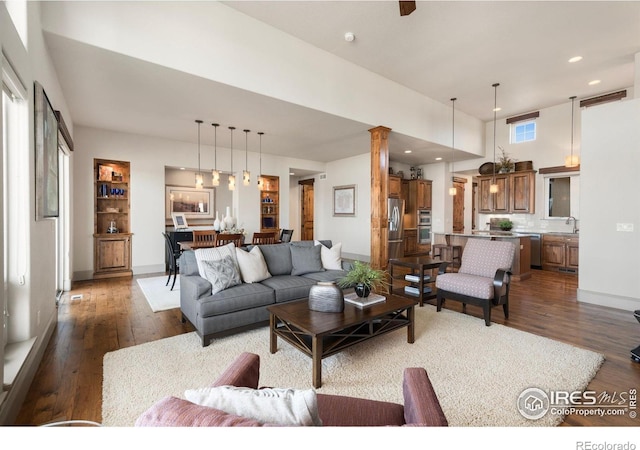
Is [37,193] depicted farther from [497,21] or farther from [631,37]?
[631,37]

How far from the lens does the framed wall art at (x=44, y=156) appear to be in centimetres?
244

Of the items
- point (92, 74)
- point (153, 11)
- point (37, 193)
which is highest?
point (153, 11)

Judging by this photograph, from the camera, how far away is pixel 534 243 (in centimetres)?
680

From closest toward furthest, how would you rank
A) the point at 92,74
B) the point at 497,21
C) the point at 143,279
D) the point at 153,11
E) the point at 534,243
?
1. the point at 153,11
2. the point at 92,74
3. the point at 497,21
4. the point at 143,279
5. the point at 534,243

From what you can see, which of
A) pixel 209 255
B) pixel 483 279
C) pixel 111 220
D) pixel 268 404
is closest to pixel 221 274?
pixel 209 255

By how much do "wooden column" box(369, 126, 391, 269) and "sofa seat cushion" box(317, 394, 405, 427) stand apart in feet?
13.0

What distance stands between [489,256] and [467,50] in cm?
304

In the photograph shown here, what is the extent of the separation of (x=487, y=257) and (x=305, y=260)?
2.34 metres

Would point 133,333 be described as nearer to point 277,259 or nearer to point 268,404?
point 277,259

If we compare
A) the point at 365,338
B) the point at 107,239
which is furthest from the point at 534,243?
the point at 107,239

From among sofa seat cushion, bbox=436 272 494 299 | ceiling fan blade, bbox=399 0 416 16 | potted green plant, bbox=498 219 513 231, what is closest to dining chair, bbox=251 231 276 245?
sofa seat cushion, bbox=436 272 494 299

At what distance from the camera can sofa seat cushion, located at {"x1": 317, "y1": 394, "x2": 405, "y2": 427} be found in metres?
1.17

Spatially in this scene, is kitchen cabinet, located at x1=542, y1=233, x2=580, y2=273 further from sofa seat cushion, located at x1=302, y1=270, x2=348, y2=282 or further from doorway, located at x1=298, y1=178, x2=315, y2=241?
doorway, located at x1=298, y1=178, x2=315, y2=241

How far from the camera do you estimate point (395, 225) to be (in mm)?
7379
